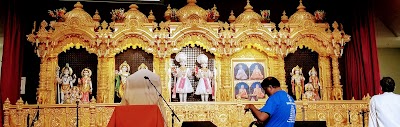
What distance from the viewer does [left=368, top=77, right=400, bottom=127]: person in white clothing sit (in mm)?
4812

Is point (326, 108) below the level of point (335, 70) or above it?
below

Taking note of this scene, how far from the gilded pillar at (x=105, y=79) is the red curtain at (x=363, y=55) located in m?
5.93

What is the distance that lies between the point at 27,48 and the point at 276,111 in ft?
26.8

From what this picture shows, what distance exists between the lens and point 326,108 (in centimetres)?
906

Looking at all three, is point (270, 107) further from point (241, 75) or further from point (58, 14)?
point (58, 14)

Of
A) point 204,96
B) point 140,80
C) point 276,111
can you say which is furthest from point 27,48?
point 276,111

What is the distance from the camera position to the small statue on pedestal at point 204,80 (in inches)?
401

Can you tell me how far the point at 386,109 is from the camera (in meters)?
4.84

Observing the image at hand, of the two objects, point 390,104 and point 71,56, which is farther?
point 71,56

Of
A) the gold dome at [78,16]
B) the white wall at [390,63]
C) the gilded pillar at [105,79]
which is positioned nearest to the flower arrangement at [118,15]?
the gold dome at [78,16]

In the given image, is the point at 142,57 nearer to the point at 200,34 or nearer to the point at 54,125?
the point at 200,34

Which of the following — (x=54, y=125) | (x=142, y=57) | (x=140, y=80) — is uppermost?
(x=142, y=57)

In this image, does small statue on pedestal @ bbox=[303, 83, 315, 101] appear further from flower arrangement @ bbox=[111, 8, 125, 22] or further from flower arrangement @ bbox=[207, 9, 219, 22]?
flower arrangement @ bbox=[111, 8, 125, 22]

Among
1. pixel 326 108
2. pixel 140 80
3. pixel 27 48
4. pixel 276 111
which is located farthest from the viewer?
pixel 27 48
